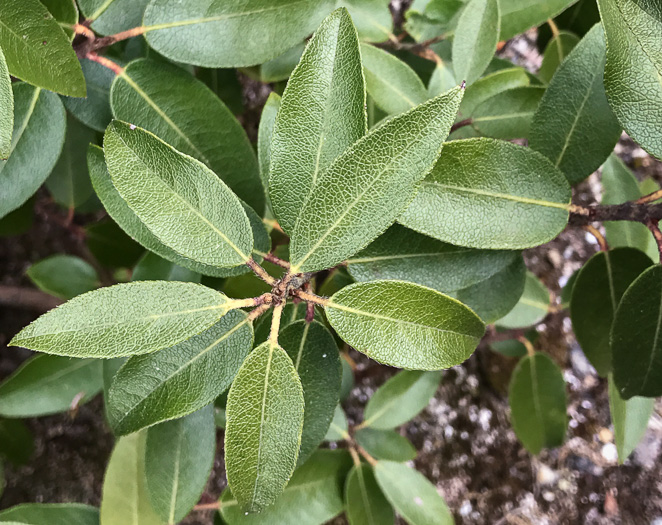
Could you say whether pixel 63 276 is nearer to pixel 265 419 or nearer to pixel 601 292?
pixel 265 419

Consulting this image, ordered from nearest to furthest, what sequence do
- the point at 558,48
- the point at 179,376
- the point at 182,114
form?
the point at 179,376
the point at 182,114
the point at 558,48

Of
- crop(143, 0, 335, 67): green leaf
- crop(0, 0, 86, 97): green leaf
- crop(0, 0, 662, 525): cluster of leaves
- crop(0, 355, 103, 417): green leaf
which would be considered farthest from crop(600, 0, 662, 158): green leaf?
crop(0, 355, 103, 417): green leaf

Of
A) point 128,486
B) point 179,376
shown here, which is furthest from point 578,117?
point 128,486

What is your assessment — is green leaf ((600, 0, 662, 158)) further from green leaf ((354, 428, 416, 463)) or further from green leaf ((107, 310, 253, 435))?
green leaf ((354, 428, 416, 463))

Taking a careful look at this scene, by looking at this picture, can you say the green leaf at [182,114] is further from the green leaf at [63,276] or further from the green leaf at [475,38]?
the green leaf at [63,276]

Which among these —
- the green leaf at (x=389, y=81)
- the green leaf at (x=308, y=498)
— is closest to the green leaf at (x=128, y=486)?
the green leaf at (x=308, y=498)
